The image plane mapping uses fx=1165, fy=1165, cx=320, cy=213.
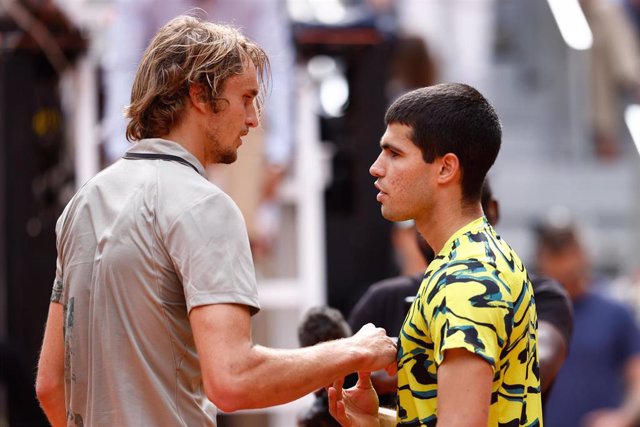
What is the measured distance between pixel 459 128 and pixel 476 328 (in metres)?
0.48

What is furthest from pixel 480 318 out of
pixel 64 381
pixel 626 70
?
pixel 626 70

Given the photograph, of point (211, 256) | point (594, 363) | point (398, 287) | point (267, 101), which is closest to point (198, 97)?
point (211, 256)

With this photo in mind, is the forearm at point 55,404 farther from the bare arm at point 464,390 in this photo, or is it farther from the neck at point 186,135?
the bare arm at point 464,390

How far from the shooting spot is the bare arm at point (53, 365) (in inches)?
113

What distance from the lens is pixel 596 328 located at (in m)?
5.96

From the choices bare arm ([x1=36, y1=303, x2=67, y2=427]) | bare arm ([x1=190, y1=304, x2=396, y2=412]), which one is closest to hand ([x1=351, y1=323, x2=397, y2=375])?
bare arm ([x1=190, y1=304, x2=396, y2=412])

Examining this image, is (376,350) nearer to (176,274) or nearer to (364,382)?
(364,382)

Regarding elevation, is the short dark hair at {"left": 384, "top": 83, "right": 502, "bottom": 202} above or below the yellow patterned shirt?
above

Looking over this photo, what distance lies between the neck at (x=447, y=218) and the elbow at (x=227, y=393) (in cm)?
56

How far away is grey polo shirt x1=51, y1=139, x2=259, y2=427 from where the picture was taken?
2.56 m

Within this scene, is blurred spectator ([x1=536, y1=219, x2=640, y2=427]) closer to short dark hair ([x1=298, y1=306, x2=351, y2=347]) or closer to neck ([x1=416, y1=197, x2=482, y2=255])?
short dark hair ([x1=298, y1=306, x2=351, y2=347])

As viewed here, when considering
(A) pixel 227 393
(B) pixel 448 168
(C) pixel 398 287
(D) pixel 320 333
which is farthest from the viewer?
(C) pixel 398 287

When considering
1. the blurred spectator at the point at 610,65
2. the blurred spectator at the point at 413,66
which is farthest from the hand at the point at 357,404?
the blurred spectator at the point at 610,65

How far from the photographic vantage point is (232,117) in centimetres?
276
